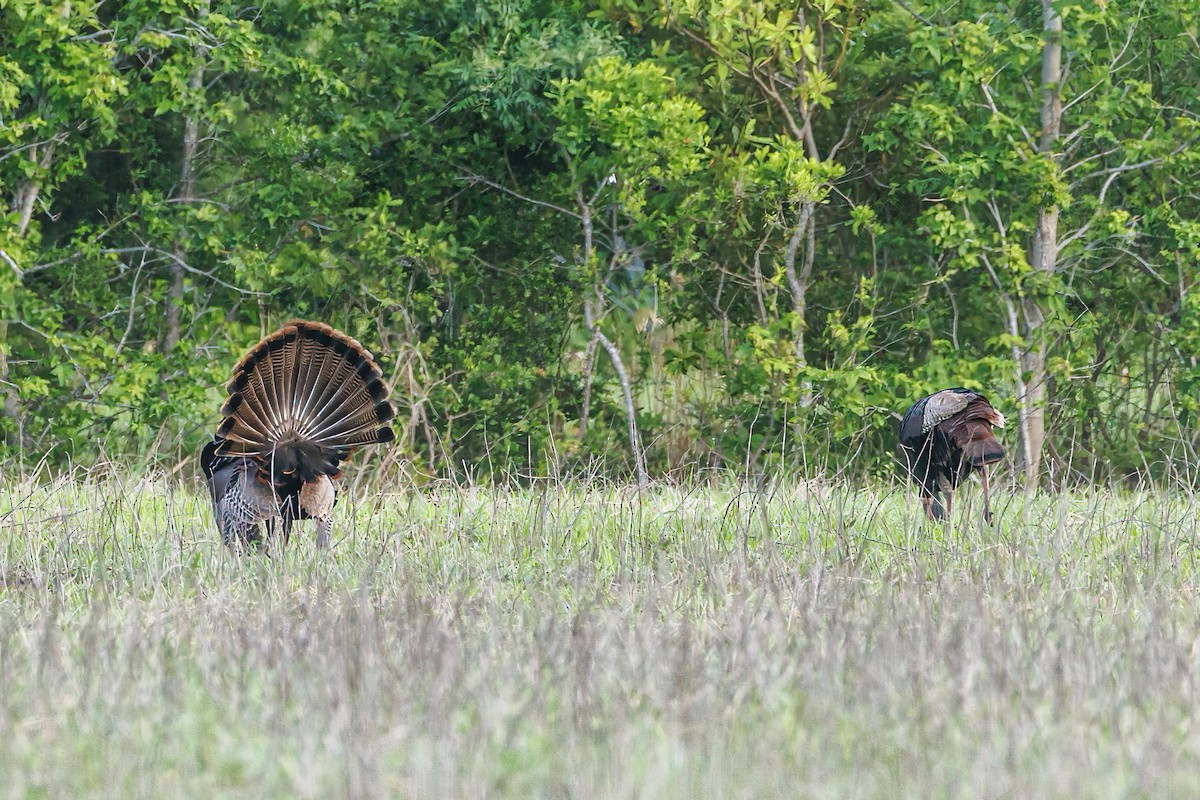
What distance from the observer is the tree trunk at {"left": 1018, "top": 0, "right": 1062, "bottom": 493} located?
12.0m

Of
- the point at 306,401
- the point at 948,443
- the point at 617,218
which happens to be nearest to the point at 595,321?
the point at 617,218

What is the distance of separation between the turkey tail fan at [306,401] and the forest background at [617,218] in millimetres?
5683

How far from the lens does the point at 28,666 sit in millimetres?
4445

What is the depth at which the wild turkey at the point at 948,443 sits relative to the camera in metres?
7.39

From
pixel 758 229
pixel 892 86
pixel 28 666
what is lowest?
pixel 28 666

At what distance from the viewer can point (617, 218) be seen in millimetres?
13344

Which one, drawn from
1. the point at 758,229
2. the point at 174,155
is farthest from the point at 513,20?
the point at 174,155

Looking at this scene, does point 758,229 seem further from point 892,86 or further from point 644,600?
point 644,600

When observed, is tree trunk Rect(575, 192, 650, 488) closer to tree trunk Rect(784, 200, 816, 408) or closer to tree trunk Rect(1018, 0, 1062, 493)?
tree trunk Rect(784, 200, 816, 408)

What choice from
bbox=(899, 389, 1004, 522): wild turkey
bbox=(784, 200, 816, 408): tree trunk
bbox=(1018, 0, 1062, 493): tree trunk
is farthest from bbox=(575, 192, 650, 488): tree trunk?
bbox=(899, 389, 1004, 522): wild turkey

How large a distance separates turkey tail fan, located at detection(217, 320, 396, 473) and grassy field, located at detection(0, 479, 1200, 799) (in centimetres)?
45

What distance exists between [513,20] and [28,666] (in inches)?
345

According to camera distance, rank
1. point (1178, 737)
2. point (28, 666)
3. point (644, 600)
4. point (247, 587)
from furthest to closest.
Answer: point (247, 587), point (644, 600), point (28, 666), point (1178, 737)

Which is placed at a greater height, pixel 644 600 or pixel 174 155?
pixel 174 155
